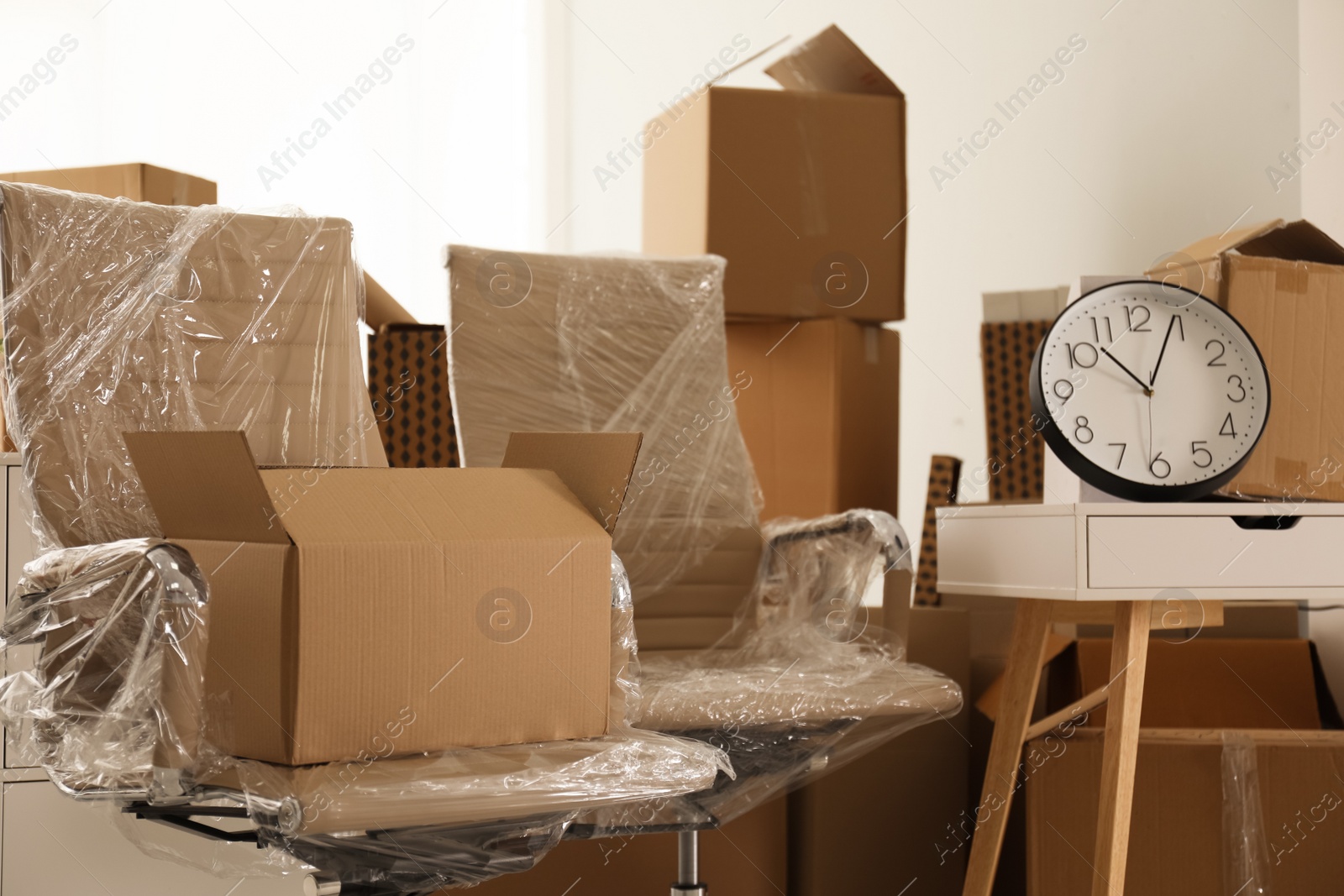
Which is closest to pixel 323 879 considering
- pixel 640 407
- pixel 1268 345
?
pixel 640 407

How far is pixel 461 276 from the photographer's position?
5.52 feet

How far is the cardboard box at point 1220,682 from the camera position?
177 cm

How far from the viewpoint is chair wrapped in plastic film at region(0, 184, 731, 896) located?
35.0 inches

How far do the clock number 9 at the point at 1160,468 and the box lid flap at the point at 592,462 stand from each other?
2.11 feet

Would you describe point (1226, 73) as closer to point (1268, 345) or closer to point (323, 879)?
point (1268, 345)

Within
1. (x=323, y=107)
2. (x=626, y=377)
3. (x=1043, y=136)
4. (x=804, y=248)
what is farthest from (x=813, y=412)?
(x=323, y=107)

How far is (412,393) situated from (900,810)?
3.23 ft

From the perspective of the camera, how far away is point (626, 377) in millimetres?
1737

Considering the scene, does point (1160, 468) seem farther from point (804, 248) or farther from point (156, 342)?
point (156, 342)

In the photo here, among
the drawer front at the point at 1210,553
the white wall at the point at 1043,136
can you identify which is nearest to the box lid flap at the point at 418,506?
the drawer front at the point at 1210,553

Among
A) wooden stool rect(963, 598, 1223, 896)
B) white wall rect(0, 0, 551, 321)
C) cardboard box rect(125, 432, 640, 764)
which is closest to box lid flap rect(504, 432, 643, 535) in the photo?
cardboard box rect(125, 432, 640, 764)

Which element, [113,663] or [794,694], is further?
[794,694]

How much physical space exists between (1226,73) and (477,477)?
77.4 inches

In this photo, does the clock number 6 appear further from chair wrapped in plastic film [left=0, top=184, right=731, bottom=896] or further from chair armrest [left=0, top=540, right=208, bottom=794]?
chair armrest [left=0, top=540, right=208, bottom=794]
